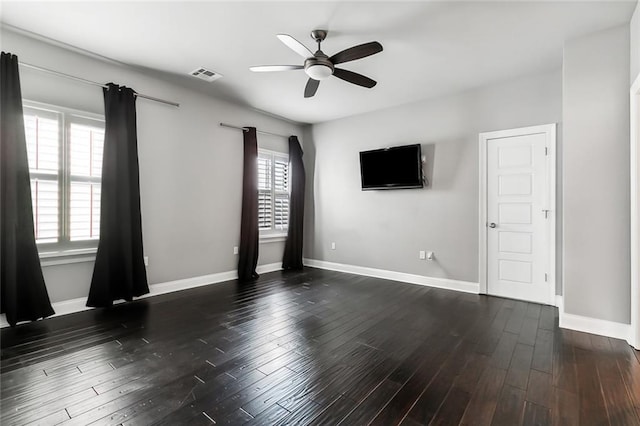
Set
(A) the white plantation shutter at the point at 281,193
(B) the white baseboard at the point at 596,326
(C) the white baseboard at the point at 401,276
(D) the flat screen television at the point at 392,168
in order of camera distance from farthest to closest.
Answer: (A) the white plantation shutter at the point at 281,193, (D) the flat screen television at the point at 392,168, (C) the white baseboard at the point at 401,276, (B) the white baseboard at the point at 596,326

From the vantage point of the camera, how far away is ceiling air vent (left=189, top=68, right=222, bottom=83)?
12.0 feet

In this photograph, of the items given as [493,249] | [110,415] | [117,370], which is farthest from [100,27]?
[493,249]

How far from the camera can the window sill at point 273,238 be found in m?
5.36

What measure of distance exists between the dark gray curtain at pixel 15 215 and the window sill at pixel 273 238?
120 inches

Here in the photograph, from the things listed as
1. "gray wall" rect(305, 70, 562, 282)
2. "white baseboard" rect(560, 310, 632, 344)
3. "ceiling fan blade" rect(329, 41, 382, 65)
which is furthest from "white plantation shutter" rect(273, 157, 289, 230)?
"white baseboard" rect(560, 310, 632, 344)

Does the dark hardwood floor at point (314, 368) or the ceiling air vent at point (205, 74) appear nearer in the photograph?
the dark hardwood floor at point (314, 368)

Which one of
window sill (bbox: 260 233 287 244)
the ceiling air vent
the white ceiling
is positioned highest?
the ceiling air vent

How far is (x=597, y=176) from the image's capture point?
2807 millimetres

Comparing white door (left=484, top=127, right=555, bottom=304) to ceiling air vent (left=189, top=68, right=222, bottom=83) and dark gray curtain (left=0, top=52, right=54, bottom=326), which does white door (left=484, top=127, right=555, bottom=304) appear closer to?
ceiling air vent (left=189, top=68, right=222, bottom=83)

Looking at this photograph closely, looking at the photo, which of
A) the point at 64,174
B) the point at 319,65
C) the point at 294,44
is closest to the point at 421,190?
the point at 319,65

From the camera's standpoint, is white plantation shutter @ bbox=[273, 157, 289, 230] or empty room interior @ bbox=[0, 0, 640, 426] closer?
empty room interior @ bbox=[0, 0, 640, 426]

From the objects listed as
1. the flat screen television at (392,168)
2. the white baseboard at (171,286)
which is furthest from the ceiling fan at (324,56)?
the white baseboard at (171,286)

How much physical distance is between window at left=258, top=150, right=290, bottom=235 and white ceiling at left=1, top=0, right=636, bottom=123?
1792 millimetres

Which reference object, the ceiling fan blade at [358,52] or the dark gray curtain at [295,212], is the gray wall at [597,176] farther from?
the dark gray curtain at [295,212]
